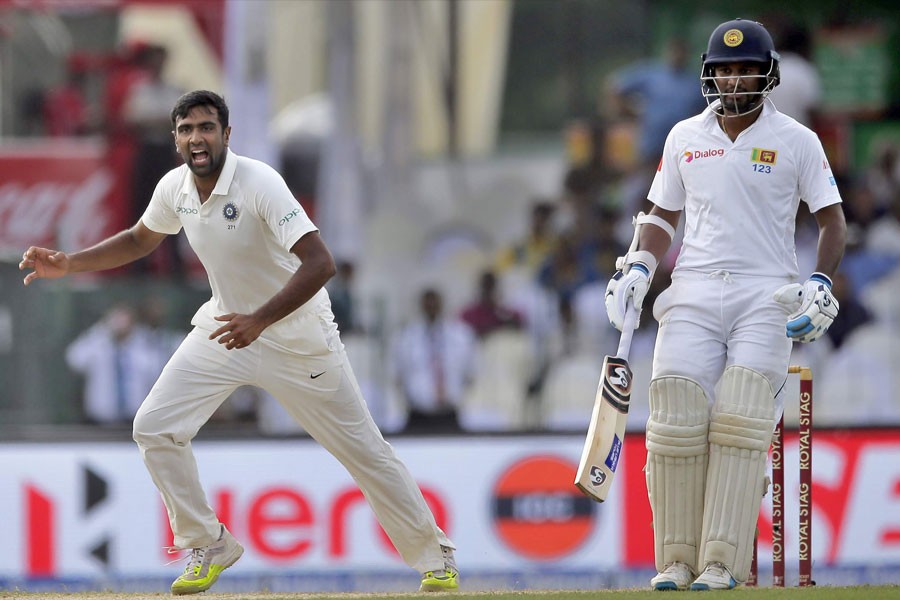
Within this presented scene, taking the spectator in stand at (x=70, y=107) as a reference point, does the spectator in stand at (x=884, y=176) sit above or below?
below

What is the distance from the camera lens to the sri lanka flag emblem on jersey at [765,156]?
5016 millimetres

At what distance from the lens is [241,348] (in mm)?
5297

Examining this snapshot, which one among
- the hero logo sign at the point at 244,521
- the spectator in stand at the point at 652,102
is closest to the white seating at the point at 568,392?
the hero logo sign at the point at 244,521

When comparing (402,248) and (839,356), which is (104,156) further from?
(839,356)

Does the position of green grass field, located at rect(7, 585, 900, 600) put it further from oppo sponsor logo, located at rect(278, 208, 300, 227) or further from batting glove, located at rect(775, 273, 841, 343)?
oppo sponsor logo, located at rect(278, 208, 300, 227)

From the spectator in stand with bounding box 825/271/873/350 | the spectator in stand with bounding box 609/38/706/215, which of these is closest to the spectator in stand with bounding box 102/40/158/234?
the spectator in stand with bounding box 609/38/706/215

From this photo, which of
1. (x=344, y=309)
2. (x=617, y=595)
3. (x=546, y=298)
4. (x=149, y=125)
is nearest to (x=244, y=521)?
(x=344, y=309)

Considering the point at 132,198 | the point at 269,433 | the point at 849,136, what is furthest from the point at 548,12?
the point at 269,433

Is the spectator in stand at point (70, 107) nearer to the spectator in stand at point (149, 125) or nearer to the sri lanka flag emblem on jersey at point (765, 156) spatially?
the spectator in stand at point (149, 125)

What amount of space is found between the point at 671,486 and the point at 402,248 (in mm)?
6536

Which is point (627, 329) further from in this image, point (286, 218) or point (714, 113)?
point (286, 218)

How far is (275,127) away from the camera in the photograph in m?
12.1

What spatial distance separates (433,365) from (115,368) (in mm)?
2049

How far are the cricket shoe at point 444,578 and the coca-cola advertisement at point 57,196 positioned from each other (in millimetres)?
6552
